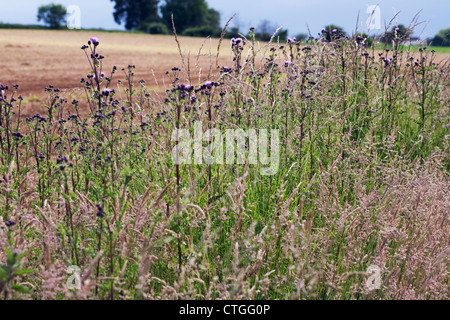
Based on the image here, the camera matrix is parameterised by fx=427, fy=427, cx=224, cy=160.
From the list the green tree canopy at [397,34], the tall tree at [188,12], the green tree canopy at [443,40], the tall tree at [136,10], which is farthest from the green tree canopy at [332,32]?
the tall tree at [136,10]

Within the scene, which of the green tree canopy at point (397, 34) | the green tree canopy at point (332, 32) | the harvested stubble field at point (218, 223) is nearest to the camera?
the harvested stubble field at point (218, 223)

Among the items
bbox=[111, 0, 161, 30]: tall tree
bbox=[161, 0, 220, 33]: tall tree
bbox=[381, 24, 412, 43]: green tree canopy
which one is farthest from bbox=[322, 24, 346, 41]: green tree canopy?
bbox=[111, 0, 161, 30]: tall tree

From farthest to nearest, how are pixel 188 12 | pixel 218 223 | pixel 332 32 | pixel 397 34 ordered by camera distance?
pixel 188 12, pixel 332 32, pixel 397 34, pixel 218 223

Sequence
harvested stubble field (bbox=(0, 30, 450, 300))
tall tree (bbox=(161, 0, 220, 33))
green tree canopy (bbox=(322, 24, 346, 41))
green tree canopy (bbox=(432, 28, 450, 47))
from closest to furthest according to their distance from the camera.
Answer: harvested stubble field (bbox=(0, 30, 450, 300)), green tree canopy (bbox=(322, 24, 346, 41)), green tree canopy (bbox=(432, 28, 450, 47)), tall tree (bbox=(161, 0, 220, 33))

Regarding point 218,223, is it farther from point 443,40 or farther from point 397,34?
point 443,40

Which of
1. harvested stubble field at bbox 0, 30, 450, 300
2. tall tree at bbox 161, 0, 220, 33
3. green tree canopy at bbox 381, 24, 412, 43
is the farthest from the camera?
tall tree at bbox 161, 0, 220, 33

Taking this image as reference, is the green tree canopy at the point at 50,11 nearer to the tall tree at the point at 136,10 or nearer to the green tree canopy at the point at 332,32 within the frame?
the tall tree at the point at 136,10

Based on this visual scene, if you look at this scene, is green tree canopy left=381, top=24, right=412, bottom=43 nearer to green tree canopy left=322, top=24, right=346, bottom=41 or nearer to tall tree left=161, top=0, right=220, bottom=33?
green tree canopy left=322, top=24, right=346, bottom=41

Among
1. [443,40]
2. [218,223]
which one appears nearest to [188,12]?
[443,40]

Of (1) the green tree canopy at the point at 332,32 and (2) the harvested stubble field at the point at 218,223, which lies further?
(1) the green tree canopy at the point at 332,32
